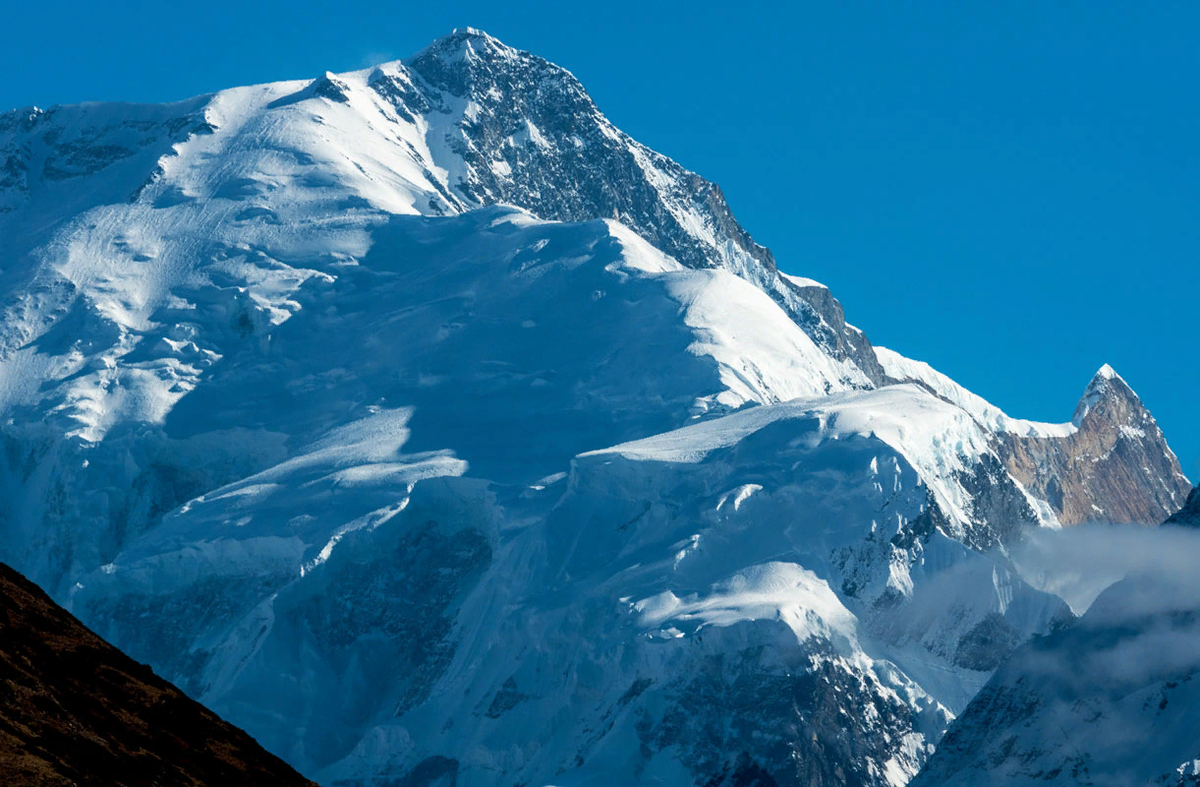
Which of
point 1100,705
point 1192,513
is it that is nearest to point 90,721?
point 1100,705

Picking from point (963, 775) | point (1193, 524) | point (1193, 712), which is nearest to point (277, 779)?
point (1193, 712)

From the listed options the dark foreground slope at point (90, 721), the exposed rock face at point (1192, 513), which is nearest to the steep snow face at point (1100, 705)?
the exposed rock face at point (1192, 513)

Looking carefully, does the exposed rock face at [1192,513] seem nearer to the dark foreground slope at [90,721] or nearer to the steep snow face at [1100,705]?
the steep snow face at [1100,705]

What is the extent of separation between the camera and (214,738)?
81.5 metres

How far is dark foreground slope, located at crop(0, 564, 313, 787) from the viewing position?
2766 inches

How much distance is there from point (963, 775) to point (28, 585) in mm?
110156

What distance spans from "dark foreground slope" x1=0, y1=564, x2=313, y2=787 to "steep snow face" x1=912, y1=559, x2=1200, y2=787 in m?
92.6

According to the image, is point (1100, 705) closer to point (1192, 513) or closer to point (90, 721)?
point (1192, 513)

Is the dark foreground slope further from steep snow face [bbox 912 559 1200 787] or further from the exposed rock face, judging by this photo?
the exposed rock face

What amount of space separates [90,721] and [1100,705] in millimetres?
110341

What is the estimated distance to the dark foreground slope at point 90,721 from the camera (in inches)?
2766

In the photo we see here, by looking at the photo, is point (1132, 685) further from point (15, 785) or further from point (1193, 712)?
point (15, 785)

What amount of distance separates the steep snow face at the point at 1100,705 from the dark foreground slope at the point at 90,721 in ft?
304

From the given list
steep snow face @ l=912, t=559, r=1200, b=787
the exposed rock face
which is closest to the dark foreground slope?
steep snow face @ l=912, t=559, r=1200, b=787
